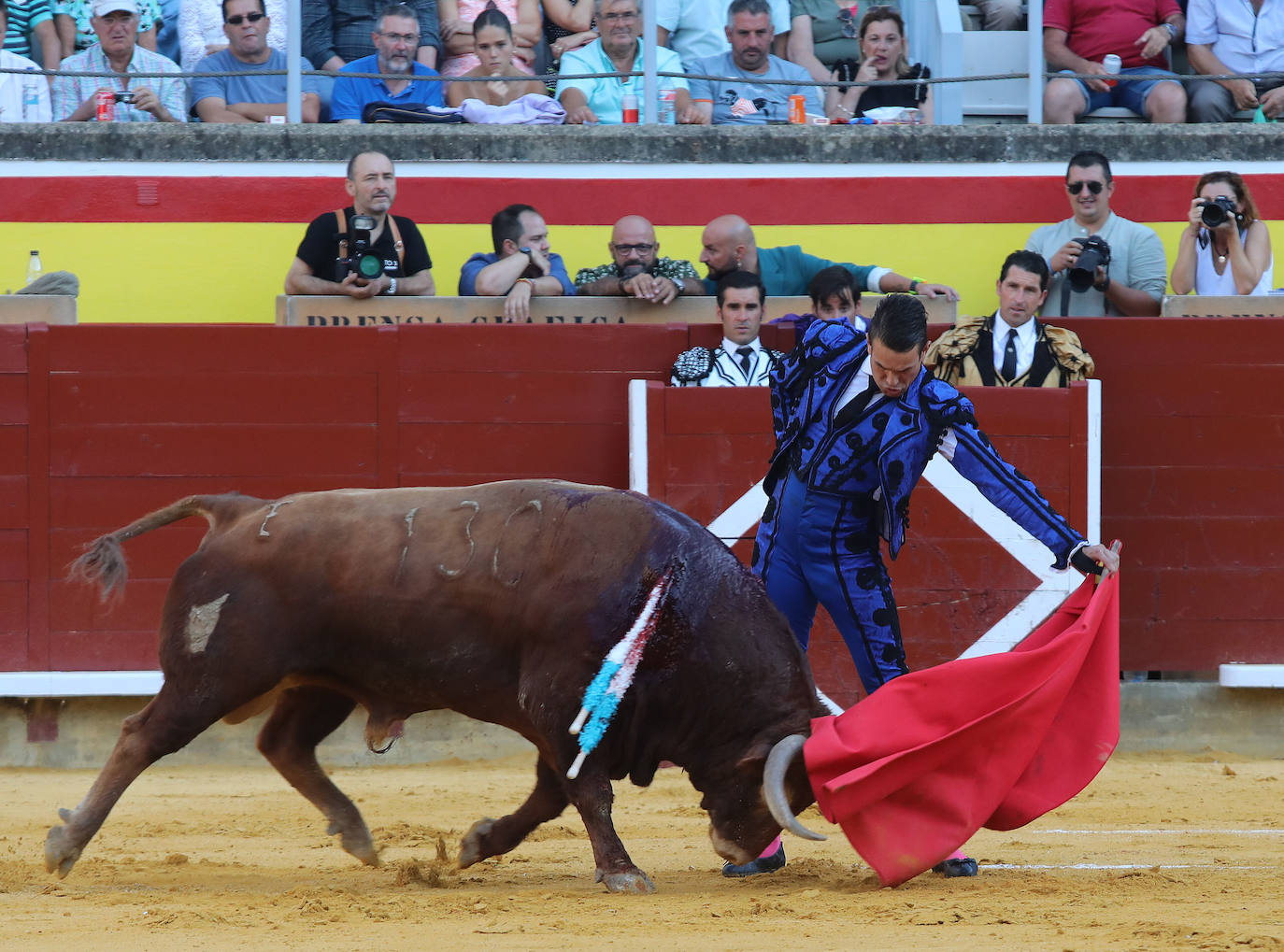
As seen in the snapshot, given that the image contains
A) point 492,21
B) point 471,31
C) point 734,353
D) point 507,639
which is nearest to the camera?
point 507,639

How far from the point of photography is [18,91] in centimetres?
761

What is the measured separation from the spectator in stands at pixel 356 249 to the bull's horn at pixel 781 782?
311 centimetres

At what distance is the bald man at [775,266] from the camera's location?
A: 21.4 ft

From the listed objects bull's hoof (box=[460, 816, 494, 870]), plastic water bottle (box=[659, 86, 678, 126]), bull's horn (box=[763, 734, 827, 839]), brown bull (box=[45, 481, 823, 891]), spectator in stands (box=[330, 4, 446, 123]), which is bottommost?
bull's hoof (box=[460, 816, 494, 870])

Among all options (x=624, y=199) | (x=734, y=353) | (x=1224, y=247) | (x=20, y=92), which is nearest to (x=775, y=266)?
(x=734, y=353)

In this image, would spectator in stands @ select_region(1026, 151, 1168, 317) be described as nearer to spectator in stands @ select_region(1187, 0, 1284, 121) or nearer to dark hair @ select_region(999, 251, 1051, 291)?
dark hair @ select_region(999, 251, 1051, 291)

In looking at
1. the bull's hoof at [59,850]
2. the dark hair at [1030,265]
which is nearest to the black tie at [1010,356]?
the dark hair at [1030,265]

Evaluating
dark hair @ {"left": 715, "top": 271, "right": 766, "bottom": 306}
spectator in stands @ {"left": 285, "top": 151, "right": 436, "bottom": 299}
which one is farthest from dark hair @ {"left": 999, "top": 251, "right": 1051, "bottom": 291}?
spectator in stands @ {"left": 285, "top": 151, "right": 436, "bottom": 299}

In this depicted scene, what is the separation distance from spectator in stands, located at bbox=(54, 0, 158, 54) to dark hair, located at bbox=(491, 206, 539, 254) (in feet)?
7.01

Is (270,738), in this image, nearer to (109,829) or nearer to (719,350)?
(109,829)

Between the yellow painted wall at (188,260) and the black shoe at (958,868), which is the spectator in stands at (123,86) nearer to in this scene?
the yellow painted wall at (188,260)

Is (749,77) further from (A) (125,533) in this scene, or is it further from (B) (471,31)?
(A) (125,533)

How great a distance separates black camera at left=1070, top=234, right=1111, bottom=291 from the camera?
21.7 feet

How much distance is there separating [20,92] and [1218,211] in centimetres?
501
